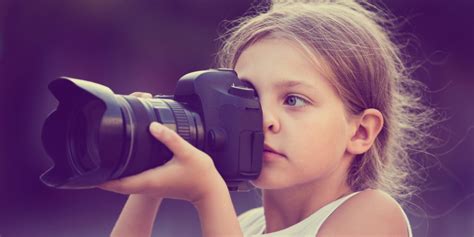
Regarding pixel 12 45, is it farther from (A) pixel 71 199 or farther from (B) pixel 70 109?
(B) pixel 70 109

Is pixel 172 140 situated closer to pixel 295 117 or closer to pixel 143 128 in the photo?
pixel 143 128

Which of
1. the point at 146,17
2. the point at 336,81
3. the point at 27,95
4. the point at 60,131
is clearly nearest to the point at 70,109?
the point at 60,131

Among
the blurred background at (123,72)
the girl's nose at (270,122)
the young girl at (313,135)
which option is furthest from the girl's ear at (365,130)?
the blurred background at (123,72)

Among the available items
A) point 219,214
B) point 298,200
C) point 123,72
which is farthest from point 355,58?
point 123,72

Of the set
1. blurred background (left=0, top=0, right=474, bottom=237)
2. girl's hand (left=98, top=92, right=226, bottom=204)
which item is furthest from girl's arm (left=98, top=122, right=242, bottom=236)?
blurred background (left=0, top=0, right=474, bottom=237)

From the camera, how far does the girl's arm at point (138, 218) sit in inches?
40.5

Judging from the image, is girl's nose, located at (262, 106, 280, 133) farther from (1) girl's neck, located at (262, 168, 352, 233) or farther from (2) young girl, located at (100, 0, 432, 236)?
(1) girl's neck, located at (262, 168, 352, 233)

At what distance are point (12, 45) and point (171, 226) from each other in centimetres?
77

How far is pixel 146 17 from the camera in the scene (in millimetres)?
2838

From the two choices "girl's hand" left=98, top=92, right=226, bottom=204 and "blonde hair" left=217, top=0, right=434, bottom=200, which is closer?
"girl's hand" left=98, top=92, right=226, bottom=204

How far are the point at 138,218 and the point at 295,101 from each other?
0.27m

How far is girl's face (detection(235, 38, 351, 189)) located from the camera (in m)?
0.94

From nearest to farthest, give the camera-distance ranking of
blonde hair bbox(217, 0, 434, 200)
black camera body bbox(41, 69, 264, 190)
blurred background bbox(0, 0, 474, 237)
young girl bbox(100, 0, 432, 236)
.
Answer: black camera body bbox(41, 69, 264, 190) < young girl bbox(100, 0, 432, 236) < blonde hair bbox(217, 0, 434, 200) < blurred background bbox(0, 0, 474, 237)

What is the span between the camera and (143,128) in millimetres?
792
